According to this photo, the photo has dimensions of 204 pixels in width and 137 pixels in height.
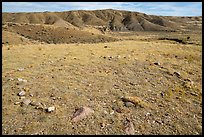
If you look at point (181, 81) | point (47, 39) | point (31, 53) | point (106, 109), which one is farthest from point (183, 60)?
point (47, 39)

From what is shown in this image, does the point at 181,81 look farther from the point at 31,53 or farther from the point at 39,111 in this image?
the point at 31,53

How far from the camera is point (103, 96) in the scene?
30.4 ft

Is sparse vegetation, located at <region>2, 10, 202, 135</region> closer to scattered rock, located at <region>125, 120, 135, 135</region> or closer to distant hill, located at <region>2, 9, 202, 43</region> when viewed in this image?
scattered rock, located at <region>125, 120, 135, 135</region>

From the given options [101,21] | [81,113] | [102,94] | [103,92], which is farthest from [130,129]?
[101,21]

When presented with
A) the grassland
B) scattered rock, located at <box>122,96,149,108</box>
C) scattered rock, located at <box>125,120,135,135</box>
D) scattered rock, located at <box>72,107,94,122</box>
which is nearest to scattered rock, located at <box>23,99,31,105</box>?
the grassland

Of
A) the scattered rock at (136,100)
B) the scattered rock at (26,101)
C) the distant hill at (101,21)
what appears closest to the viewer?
the scattered rock at (26,101)

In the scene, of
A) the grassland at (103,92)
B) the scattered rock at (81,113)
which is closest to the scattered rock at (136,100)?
the grassland at (103,92)

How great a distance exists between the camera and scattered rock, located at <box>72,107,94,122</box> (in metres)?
7.76

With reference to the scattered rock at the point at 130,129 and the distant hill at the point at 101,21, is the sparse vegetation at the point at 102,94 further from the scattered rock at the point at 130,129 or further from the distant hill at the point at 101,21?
the distant hill at the point at 101,21

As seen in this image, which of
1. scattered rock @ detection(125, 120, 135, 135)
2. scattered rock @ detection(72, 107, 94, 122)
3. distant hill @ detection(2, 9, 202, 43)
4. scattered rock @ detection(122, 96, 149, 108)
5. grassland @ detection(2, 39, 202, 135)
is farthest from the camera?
distant hill @ detection(2, 9, 202, 43)

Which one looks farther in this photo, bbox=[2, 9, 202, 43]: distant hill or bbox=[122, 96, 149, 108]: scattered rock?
bbox=[2, 9, 202, 43]: distant hill

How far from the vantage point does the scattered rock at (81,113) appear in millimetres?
7758

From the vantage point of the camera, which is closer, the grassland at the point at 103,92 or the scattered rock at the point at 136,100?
the grassland at the point at 103,92

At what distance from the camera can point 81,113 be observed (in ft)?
26.2
